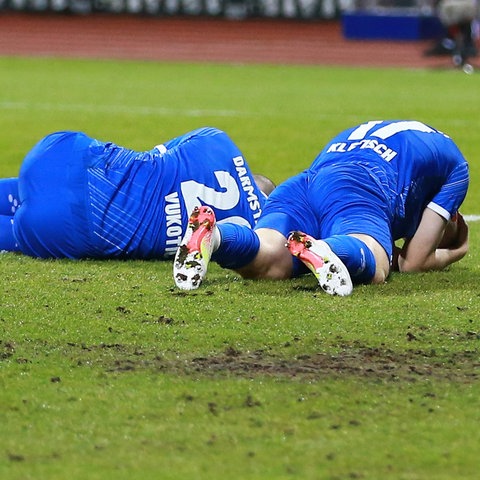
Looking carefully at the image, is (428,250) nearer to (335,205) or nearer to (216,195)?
(335,205)

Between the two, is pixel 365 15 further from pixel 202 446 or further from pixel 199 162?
pixel 202 446

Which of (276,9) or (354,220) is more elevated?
(354,220)

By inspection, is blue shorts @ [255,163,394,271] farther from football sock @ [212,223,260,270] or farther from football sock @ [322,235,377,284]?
football sock @ [212,223,260,270]

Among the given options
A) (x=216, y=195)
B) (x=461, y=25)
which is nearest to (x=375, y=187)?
(x=216, y=195)

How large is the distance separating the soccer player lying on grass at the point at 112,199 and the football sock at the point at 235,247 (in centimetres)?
68

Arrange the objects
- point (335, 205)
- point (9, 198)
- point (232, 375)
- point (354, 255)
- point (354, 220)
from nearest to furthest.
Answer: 1. point (232, 375)
2. point (354, 255)
3. point (354, 220)
4. point (335, 205)
5. point (9, 198)

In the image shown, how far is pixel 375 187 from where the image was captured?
18.5ft

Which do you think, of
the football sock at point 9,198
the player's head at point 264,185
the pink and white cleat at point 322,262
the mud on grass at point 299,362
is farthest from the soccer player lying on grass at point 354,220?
the football sock at point 9,198

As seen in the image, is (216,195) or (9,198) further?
(9,198)

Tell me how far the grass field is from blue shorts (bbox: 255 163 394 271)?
0.23 m

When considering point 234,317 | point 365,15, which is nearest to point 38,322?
point 234,317

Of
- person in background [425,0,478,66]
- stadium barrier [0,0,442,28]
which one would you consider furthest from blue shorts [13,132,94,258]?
stadium barrier [0,0,442,28]

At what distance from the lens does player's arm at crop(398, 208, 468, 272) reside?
574 centimetres

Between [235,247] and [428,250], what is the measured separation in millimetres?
921
